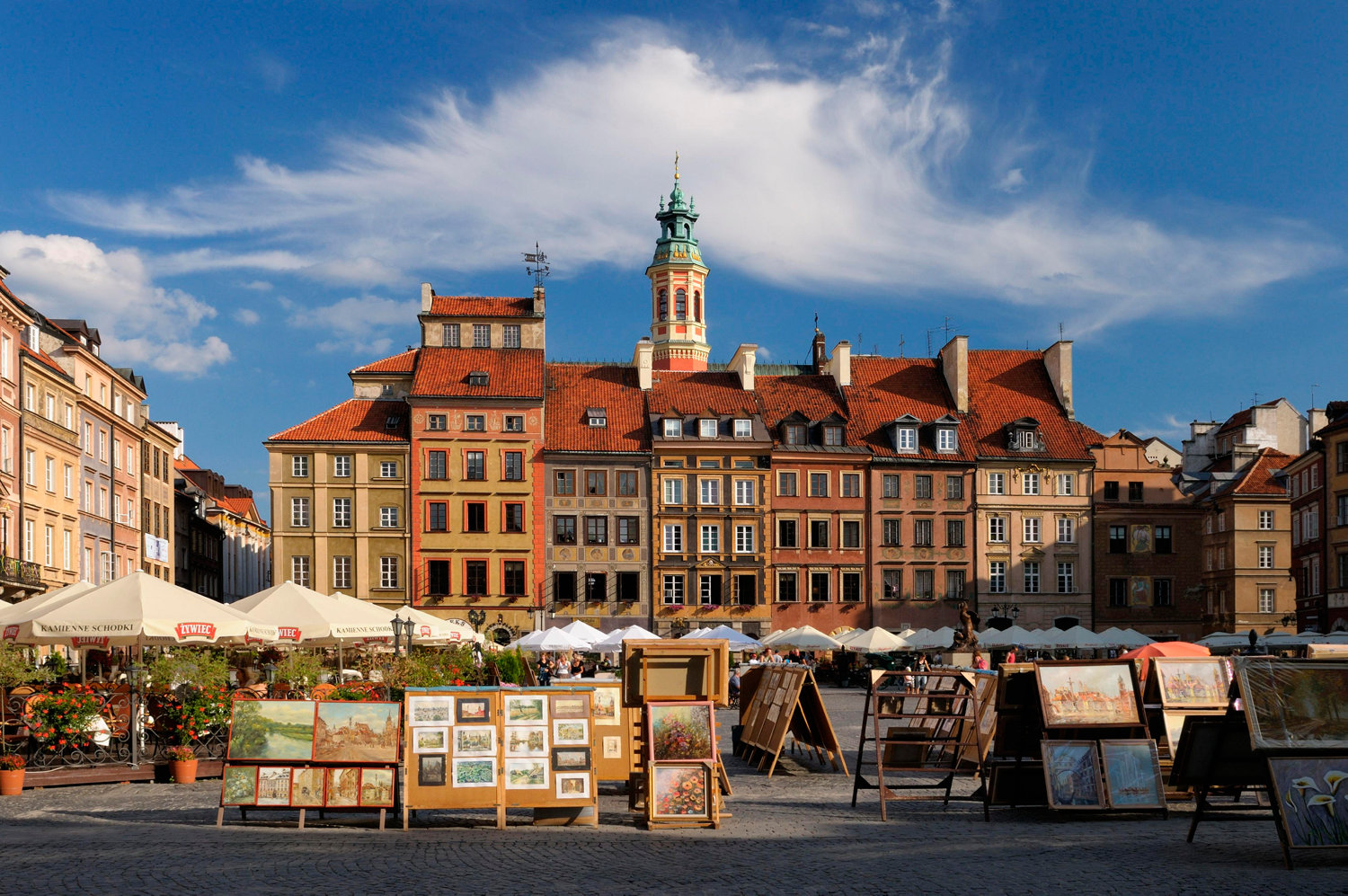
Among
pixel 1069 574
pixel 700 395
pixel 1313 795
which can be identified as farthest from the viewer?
pixel 700 395

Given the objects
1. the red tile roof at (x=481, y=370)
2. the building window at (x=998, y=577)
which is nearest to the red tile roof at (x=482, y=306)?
the red tile roof at (x=481, y=370)

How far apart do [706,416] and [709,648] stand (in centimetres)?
4642

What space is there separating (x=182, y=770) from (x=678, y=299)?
84.1m

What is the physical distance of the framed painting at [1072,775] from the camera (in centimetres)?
1527

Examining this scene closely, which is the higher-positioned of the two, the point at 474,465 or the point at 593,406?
the point at 593,406

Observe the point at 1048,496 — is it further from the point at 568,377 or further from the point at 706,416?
the point at 568,377

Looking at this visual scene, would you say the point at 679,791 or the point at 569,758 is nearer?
the point at 569,758

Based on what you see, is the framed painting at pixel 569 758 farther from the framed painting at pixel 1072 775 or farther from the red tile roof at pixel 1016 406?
the red tile roof at pixel 1016 406

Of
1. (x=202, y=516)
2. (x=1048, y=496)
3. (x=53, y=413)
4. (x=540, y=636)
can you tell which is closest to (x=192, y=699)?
(x=540, y=636)

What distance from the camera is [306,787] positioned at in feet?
48.8

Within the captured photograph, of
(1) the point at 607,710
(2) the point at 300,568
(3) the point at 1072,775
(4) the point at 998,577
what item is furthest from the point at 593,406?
(3) the point at 1072,775

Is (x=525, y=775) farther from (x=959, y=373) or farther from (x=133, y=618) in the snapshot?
(x=959, y=373)

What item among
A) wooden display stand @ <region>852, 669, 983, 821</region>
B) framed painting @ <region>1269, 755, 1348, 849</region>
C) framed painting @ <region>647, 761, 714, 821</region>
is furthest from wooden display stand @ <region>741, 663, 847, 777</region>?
framed painting @ <region>1269, 755, 1348, 849</region>

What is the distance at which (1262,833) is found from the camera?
565 inches
